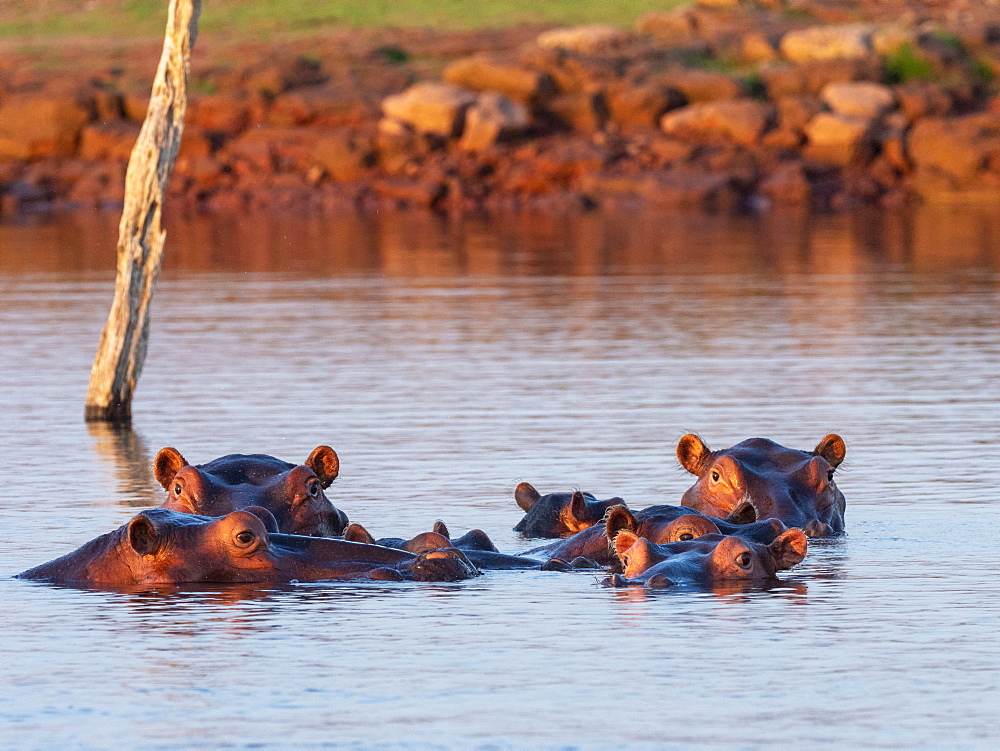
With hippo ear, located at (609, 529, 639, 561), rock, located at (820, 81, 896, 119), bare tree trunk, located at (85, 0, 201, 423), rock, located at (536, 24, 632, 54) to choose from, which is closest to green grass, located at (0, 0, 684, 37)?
rock, located at (536, 24, 632, 54)

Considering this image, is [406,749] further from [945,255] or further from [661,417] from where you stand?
[945,255]

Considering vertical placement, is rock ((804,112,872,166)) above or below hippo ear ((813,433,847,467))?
above

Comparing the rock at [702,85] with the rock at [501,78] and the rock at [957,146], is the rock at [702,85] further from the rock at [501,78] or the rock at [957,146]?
the rock at [957,146]

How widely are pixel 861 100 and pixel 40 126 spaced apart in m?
26.4

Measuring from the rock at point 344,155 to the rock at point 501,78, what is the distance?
16.1 ft

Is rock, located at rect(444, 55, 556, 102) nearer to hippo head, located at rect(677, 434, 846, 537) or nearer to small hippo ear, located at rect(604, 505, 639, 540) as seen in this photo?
hippo head, located at rect(677, 434, 846, 537)

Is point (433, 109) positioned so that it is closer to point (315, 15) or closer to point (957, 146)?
point (957, 146)

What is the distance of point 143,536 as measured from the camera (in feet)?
31.5

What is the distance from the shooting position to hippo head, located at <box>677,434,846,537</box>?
1123cm

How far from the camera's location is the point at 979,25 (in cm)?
7456

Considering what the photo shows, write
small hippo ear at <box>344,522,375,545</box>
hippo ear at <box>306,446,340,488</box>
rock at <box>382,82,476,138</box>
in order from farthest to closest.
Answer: rock at <box>382,82,476,138</box>, hippo ear at <box>306,446,340,488</box>, small hippo ear at <box>344,522,375,545</box>

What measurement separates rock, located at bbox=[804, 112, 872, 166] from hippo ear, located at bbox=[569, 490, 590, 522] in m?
53.4

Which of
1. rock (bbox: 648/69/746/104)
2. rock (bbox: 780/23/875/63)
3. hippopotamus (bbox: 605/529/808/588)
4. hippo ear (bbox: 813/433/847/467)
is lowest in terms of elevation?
hippopotamus (bbox: 605/529/808/588)

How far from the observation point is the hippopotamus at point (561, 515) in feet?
38.2
